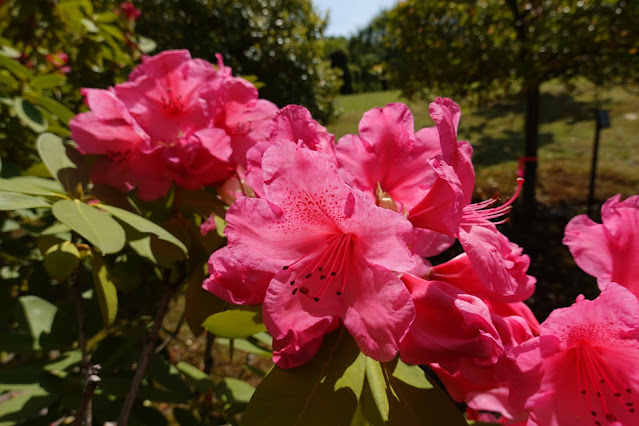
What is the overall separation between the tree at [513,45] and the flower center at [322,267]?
13.1 feet

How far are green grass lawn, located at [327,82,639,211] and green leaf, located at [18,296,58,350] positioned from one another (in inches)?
151

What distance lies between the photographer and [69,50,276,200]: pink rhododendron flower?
0.86m

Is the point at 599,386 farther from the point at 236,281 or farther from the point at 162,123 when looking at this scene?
the point at 162,123

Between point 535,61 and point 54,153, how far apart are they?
4.18 metres

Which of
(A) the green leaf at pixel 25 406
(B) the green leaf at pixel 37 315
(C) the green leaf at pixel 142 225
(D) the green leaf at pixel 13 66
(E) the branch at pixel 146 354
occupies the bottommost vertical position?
(A) the green leaf at pixel 25 406

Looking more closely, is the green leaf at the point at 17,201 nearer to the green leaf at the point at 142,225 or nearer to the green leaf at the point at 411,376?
the green leaf at the point at 142,225

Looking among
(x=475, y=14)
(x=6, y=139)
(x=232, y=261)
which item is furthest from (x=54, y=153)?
(x=475, y=14)

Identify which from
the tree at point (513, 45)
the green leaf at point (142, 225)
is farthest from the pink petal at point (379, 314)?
the tree at point (513, 45)

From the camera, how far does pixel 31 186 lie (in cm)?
80

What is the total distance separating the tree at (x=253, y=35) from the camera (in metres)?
4.19

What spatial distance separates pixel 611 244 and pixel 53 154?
1029 millimetres

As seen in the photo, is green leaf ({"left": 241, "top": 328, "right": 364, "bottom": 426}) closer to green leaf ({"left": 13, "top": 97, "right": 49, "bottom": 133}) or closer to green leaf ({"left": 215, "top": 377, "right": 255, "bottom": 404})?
green leaf ({"left": 215, "top": 377, "right": 255, "bottom": 404})

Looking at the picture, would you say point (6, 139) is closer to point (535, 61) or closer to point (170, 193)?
point (170, 193)

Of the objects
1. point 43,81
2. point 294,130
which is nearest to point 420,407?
point 294,130
